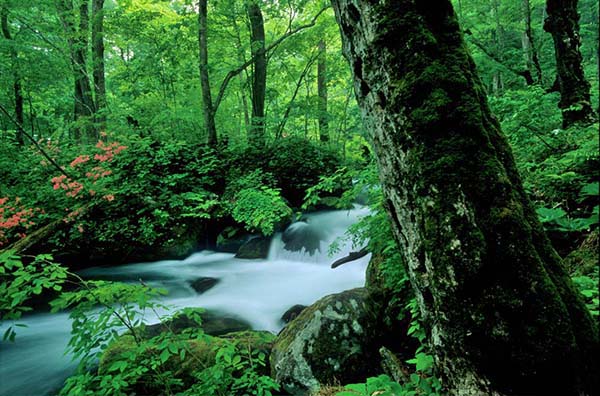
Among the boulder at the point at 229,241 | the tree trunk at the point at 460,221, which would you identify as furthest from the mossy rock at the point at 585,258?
the boulder at the point at 229,241

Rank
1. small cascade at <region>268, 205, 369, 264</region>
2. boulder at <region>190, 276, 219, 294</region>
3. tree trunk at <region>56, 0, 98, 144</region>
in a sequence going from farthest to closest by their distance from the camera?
tree trunk at <region>56, 0, 98, 144</region>
small cascade at <region>268, 205, 369, 264</region>
boulder at <region>190, 276, 219, 294</region>

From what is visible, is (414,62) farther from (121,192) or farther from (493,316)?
(121,192)

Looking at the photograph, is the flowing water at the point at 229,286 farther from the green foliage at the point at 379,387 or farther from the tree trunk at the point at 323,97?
the tree trunk at the point at 323,97

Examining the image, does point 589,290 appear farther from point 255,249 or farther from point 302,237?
point 255,249

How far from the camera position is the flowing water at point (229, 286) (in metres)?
4.89

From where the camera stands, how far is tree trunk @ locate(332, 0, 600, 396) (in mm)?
1195

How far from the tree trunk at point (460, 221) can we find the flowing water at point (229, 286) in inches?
129

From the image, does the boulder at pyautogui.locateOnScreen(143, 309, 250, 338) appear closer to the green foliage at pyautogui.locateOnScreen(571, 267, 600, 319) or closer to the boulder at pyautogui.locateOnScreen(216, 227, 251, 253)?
the boulder at pyautogui.locateOnScreen(216, 227, 251, 253)

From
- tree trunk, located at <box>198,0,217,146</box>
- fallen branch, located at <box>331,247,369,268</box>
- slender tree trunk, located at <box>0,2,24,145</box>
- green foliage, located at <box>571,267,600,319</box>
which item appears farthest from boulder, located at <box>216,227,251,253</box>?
green foliage, located at <box>571,267,600,319</box>

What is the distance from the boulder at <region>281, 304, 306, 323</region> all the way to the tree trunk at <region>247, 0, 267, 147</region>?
5700 mm

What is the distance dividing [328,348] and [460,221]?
2.86 meters

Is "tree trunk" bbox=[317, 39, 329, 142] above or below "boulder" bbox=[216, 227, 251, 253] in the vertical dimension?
above

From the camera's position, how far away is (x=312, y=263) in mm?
8102

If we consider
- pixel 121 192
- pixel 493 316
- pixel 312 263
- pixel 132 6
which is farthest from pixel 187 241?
pixel 493 316
